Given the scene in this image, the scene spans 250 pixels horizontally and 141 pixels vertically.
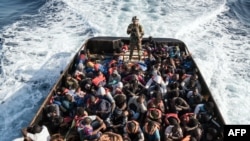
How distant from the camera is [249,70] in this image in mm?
14320

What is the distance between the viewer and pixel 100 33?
17234 millimetres

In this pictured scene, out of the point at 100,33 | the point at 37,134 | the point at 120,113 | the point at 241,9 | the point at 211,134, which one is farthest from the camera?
the point at 241,9

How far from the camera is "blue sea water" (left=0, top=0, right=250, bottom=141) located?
12219 mm

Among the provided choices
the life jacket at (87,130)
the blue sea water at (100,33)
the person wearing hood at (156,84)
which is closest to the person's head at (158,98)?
the person wearing hood at (156,84)

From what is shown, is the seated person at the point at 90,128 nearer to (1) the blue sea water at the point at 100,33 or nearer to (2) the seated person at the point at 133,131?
(2) the seated person at the point at 133,131

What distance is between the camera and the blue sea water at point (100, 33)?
12219mm

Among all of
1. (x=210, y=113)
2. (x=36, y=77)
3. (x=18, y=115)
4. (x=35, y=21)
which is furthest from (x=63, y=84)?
(x=35, y=21)

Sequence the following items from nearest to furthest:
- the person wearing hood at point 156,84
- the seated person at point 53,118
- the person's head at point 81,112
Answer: the person's head at point 81,112, the seated person at point 53,118, the person wearing hood at point 156,84

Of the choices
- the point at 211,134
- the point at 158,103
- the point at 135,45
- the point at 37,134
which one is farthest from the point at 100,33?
the point at 211,134

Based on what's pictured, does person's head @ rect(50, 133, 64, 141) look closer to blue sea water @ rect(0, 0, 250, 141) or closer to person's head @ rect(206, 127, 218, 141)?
blue sea water @ rect(0, 0, 250, 141)

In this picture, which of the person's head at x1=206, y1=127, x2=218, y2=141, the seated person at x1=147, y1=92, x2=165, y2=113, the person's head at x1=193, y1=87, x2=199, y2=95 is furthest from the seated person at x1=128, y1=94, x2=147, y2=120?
the person's head at x1=206, y1=127, x2=218, y2=141

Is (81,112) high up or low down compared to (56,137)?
up

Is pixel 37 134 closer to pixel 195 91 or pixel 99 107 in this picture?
pixel 99 107

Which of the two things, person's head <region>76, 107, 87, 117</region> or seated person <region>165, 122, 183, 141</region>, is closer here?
seated person <region>165, 122, 183, 141</region>
